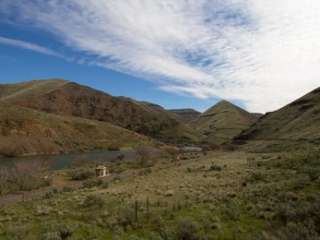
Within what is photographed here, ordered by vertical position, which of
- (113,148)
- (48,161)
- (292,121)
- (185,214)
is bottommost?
(185,214)

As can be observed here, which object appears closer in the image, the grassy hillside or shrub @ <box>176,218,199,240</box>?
shrub @ <box>176,218,199,240</box>

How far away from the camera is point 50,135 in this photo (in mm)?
106875

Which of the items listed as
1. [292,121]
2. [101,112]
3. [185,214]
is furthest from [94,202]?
[101,112]

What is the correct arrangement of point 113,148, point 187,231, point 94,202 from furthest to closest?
point 113,148 < point 94,202 < point 187,231

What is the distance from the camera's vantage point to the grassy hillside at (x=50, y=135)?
89.7 metres

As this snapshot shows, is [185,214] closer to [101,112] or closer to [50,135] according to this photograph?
[50,135]

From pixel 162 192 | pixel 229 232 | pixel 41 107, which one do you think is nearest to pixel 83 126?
pixel 41 107

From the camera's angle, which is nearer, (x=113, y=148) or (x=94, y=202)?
(x=94, y=202)

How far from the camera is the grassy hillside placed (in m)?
89.7

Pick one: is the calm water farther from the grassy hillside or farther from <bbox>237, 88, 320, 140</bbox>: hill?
<bbox>237, 88, 320, 140</bbox>: hill

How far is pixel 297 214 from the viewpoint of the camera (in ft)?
36.7

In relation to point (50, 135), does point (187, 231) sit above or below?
below

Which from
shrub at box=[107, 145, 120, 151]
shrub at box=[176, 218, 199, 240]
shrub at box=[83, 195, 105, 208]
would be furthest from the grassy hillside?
shrub at box=[176, 218, 199, 240]

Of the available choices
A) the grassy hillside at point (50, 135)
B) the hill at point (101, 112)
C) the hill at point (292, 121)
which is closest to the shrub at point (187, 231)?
the hill at point (292, 121)
